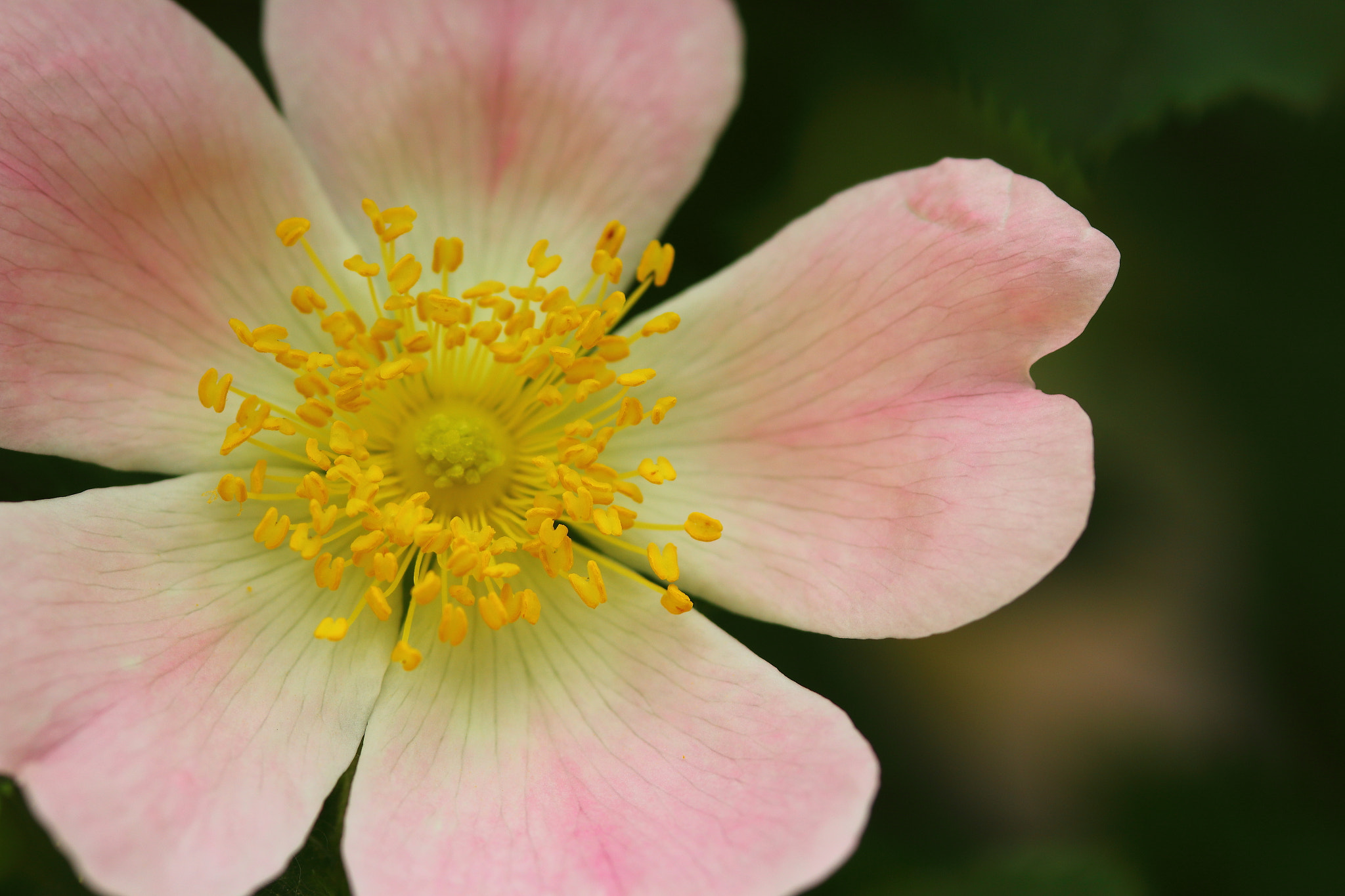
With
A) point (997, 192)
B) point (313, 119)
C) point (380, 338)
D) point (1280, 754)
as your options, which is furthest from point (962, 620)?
point (1280, 754)

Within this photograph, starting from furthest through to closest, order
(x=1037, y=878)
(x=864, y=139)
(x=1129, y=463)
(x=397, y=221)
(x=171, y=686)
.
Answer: (x=1129, y=463), (x=1037, y=878), (x=864, y=139), (x=397, y=221), (x=171, y=686)

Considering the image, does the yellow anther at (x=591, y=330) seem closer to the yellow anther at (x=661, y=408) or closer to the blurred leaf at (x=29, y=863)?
the yellow anther at (x=661, y=408)

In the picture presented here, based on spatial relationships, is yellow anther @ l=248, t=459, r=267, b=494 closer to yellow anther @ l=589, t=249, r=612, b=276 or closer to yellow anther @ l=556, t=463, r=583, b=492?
yellow anther @ l=556, t=463, r=583, b=492

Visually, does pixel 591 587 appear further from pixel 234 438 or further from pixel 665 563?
pixel 234 438

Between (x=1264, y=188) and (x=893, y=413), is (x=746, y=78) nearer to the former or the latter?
(x=893, y=413)

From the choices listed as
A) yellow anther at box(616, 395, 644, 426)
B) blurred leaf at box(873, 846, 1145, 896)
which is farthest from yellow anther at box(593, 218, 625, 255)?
blurred leaf at box(873, 846, 1145, 896)

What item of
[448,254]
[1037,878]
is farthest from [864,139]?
[1037,878]
